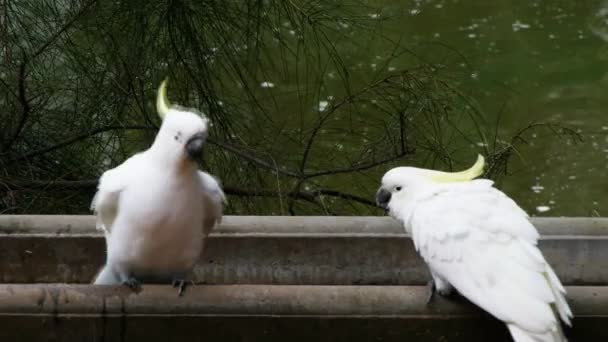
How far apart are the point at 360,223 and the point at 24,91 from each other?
38.0 inches

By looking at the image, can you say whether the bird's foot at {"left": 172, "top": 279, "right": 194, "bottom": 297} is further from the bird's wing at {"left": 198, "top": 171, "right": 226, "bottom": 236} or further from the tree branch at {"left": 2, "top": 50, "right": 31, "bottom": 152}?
the tree branch at {"left": 2, "top": 50, "right": 31, "bottom": 152}

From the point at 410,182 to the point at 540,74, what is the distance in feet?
9.48

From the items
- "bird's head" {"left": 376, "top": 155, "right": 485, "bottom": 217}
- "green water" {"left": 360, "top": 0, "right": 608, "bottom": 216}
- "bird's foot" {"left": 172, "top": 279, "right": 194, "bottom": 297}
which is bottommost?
"green water" {"left": 360, "top": 0, "right": 608, "bottom": 216}

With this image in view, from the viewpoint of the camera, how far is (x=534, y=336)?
142 centimetres

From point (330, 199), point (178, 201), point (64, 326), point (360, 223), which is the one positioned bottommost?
point (330, 199)

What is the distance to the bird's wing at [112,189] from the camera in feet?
5.02

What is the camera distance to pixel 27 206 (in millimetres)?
2418

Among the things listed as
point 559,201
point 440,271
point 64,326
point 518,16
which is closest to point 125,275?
point 64,326

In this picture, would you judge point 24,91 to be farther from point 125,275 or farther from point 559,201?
point 559,201

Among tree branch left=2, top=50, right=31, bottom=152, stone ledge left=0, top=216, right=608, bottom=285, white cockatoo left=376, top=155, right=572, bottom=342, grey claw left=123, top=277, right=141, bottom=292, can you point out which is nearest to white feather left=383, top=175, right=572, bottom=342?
white cockatoo left=376, top=155, right=572, bottom=342

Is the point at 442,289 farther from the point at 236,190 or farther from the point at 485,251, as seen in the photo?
the point at 236,190

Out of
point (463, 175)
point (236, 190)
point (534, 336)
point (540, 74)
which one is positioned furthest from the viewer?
point (540, 74)

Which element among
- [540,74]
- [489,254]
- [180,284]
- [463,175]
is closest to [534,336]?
[489,254]

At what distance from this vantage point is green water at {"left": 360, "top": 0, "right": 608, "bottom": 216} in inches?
147
